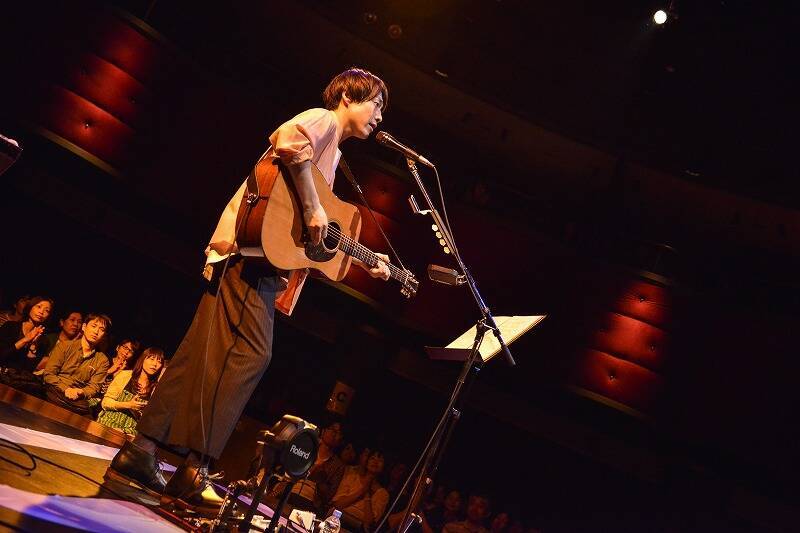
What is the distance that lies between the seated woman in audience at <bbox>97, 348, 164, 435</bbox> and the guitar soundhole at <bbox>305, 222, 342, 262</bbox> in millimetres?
3598

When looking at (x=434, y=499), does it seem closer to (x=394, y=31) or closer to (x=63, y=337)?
(x=63, y=337)

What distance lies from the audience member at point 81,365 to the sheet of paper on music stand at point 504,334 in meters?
4.02

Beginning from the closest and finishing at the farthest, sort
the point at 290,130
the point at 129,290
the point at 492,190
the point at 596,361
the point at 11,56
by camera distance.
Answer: the point at 290,130 < the point at 11,56 < the point at 596,361 < the point at 129,290 < the point at 492,190

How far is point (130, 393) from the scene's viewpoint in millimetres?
6016

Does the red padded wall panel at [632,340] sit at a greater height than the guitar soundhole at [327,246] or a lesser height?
greater

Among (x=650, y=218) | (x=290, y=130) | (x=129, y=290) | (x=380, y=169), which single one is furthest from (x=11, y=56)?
(x=650, y=218)

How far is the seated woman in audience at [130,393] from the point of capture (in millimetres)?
5660

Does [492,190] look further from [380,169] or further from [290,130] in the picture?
[290,130]

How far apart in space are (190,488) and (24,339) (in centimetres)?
464

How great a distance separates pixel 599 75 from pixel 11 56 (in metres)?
7.65

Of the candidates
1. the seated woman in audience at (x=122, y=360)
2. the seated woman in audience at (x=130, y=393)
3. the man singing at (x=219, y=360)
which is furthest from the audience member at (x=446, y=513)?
the man singing at (x=219, y=360)

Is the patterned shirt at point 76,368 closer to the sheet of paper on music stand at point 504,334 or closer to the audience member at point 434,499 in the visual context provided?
the audience member at point 434,499

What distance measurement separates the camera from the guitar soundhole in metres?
2.53

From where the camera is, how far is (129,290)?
838 cm
